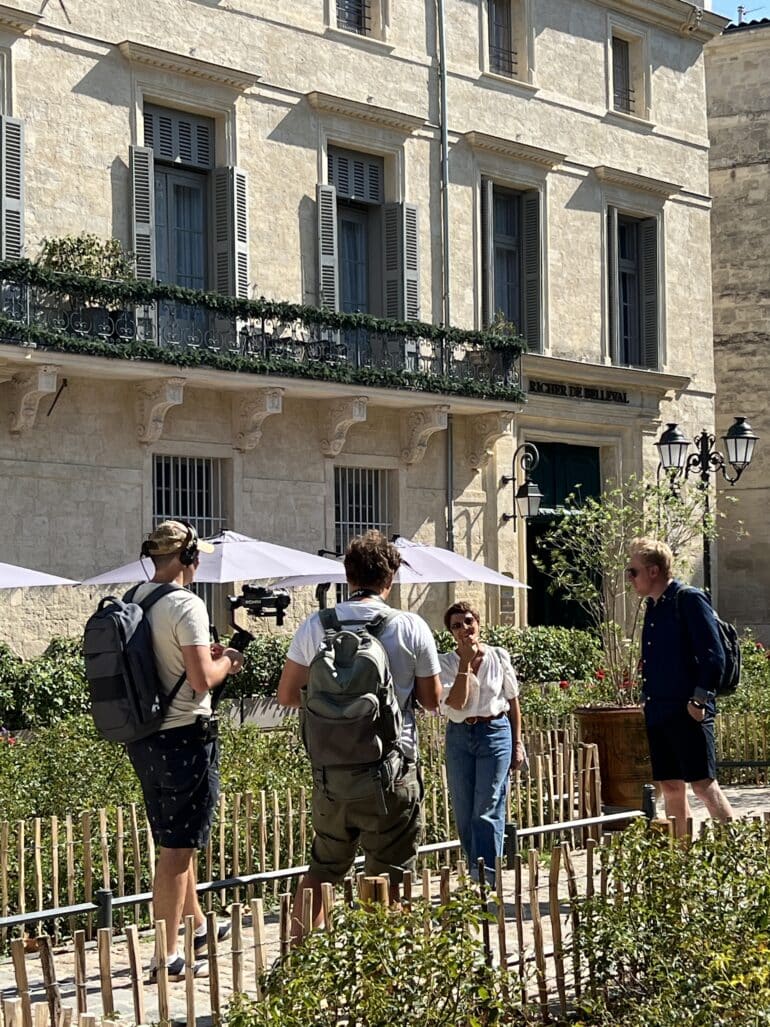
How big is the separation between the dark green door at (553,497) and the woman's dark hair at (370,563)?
20517mm

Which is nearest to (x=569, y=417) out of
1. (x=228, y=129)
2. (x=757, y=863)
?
(x=228, y=129)

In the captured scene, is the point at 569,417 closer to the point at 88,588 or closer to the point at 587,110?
the point at 587,110

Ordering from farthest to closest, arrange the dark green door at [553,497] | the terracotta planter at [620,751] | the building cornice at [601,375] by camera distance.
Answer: the dark green door at [553,497] → the building cornice at [601,375] → the terracotta planter at [620,751]

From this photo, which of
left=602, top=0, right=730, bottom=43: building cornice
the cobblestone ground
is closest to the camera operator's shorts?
the cobblestone ground

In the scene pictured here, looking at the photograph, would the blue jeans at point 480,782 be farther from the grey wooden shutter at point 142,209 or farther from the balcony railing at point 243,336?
the grey wooden shutter at point 142,209

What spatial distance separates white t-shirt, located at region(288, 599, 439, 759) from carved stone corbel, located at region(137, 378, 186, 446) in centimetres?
1463

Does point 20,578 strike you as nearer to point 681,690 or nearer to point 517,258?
point 681,690

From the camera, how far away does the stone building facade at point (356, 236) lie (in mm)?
21812

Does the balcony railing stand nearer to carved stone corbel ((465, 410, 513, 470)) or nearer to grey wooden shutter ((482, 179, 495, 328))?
carved stone corbel ((465, 410, 513, 470))

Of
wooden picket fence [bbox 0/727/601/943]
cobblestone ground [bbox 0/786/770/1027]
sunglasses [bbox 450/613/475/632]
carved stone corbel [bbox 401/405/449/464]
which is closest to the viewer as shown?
cobblestone ground [bbox 0/786/770/1027]

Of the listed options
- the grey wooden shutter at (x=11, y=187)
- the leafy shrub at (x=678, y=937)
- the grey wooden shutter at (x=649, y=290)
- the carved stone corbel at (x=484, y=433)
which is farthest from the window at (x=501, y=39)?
the leafy shrub at (x=678, y=937)

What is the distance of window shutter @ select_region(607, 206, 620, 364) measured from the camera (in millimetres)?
29672

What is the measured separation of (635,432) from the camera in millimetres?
30094

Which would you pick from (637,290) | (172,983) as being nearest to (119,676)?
(172,983)
